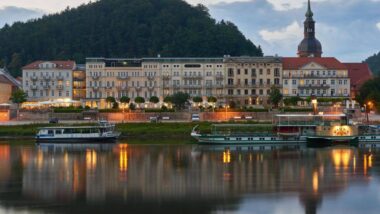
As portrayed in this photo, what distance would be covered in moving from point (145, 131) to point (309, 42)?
183 ft

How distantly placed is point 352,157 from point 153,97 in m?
45.8

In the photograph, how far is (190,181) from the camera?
33719 mm

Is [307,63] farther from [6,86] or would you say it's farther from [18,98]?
[6,86]

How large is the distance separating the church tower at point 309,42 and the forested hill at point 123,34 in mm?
7654

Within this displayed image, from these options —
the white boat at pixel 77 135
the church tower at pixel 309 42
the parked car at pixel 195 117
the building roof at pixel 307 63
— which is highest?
the church tower at pixel 309 42

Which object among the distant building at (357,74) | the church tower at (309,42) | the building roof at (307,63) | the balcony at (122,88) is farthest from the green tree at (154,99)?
the church tower at (309,42)

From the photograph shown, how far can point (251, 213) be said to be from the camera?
84.5 feet

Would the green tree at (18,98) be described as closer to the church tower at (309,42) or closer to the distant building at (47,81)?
the distant building at (47,81)

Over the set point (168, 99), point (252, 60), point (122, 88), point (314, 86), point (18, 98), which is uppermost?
point (252, 60)

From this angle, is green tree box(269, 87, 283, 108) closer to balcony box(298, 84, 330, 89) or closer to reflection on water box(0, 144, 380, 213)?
balcony box(298, 84, 330, 89)

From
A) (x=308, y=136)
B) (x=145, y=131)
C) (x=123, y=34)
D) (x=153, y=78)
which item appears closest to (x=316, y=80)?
(x=153, y=78)

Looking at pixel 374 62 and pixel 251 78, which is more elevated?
pixel 374 62

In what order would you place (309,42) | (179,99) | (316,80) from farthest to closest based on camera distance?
1. (309,42)
2. (316,80)
3. (179,99)

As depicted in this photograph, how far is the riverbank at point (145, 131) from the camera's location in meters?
66.2
